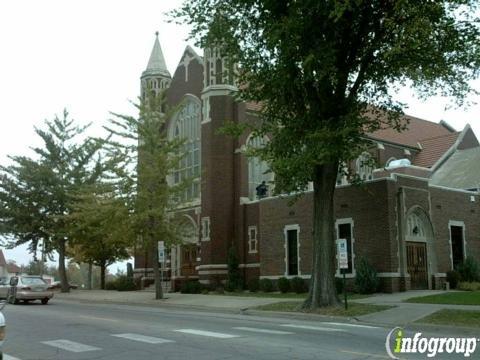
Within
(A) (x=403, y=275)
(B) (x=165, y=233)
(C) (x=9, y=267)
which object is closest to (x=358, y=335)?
(A) (x=403, y=275)

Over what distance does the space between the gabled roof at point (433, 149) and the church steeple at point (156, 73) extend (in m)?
21.0

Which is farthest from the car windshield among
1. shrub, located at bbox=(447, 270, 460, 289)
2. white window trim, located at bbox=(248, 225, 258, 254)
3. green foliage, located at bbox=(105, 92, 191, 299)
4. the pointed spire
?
the pointed spire

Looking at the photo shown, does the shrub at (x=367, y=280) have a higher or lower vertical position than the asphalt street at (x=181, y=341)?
higher

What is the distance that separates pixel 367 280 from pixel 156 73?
26368mm

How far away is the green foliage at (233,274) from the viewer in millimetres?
36469

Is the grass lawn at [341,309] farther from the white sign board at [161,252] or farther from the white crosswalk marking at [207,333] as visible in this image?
the white sign board at [161,252]

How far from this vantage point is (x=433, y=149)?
47656mm

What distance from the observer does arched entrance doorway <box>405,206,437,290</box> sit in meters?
29.5

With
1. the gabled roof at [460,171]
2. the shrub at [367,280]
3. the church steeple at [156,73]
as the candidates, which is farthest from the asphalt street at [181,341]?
the church steeple at [156,73]

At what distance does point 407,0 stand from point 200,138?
25.5 metres

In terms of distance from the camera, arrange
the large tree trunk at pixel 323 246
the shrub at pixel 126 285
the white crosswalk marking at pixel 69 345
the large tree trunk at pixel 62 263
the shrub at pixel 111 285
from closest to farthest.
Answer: the white crosswalk marking at pixel 69 345 → the large tree trunk at pixel 323 246 → the shrub at pixel 126 285 → the large tree trunk at pixel 62 263 → the shrub at pixel 111 285

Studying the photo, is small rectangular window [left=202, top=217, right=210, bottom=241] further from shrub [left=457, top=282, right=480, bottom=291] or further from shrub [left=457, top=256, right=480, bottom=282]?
shrub [left=457, top=282, right=480, bottom=291]

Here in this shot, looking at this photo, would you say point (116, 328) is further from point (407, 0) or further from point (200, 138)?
point (200, 138)

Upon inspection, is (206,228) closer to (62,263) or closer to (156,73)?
(62,263)
